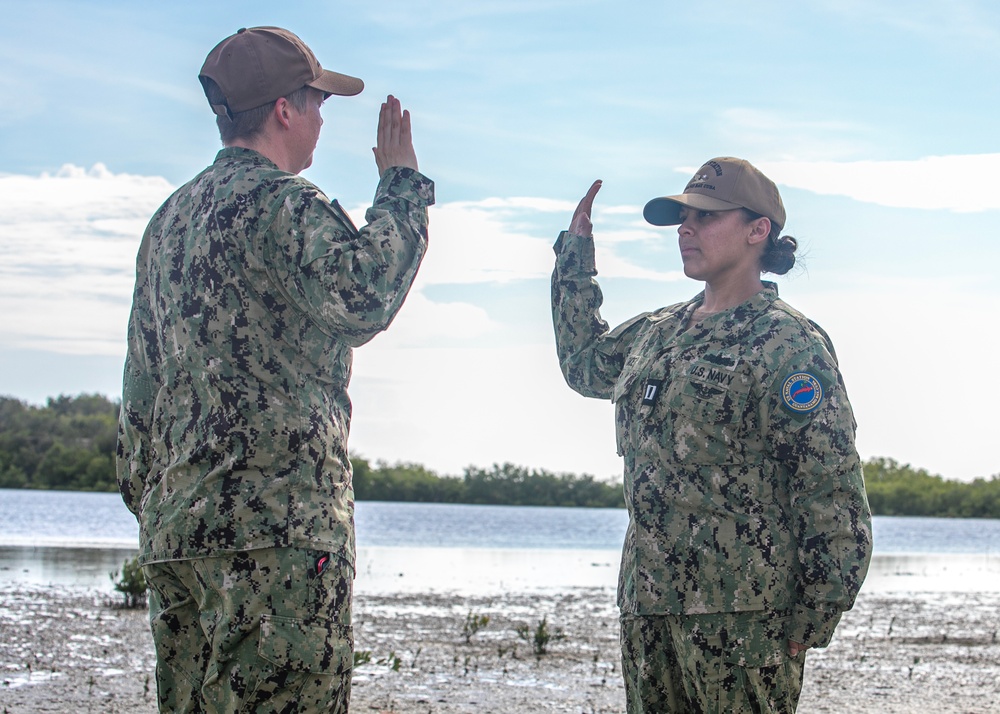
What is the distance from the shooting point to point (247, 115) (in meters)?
3.12

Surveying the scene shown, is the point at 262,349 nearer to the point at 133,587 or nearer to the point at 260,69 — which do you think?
the point at 260,69

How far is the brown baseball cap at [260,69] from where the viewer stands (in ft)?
10.1

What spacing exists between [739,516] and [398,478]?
102 m

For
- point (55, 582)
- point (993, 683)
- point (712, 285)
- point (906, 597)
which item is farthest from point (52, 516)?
point (712, 285)

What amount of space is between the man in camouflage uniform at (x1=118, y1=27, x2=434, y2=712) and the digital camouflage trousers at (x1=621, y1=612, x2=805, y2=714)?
1.13 meters

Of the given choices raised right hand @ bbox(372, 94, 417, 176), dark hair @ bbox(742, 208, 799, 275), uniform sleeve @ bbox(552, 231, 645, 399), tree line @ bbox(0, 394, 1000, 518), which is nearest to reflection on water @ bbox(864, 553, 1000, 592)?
uniform sleeve @ bbox(552, 231, 645, 399)

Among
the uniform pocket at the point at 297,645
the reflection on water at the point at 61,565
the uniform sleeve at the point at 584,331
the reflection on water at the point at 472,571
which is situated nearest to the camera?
the uniform pocket at the point at 297,645

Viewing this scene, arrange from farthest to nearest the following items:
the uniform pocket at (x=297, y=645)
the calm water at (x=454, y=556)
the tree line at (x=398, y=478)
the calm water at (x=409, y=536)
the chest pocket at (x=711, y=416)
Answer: the tree line at (x=398, y=478), the calm water at (x=409, y=536), the calm water at (x=454, y=556), the chest pocket at (x=711, y=416), the uniform pocket at (x=297, y=645)

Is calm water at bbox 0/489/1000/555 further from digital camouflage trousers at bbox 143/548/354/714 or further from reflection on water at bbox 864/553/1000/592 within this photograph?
digital camouflage trousers at bbox 143/548/354/714

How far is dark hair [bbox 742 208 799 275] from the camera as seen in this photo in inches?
156

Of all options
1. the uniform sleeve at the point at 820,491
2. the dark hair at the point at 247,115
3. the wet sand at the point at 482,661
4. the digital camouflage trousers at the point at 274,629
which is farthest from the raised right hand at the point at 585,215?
the wet sand at the point at 482,661

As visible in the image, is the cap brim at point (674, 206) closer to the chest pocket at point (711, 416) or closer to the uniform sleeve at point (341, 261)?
the chest pocket at point (711, 416)

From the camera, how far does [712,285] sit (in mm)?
3922

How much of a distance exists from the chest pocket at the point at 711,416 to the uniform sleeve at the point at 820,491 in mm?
106
